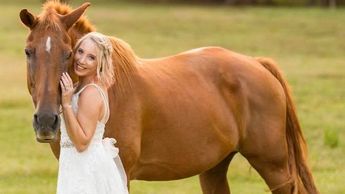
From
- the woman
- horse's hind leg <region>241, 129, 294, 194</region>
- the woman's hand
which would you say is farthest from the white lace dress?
horse's hind leg <region>241, 129, 294, 194</region>

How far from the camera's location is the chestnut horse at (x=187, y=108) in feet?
17.2

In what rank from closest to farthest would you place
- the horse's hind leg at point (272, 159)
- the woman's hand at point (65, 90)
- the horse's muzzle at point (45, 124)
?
the horse's muzzle at point (45, 124) → the woman's hand at point (65, 90) → the horse's hind leg at point (272, 159)

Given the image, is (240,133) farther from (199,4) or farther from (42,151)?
(199,4)

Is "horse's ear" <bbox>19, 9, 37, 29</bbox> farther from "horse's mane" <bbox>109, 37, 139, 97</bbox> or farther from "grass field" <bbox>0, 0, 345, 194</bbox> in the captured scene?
"grass field" <bbox>0, 0, 345, 194</bbox>

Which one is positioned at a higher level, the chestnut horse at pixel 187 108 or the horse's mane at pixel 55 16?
the horse's mane at pixel 55 16

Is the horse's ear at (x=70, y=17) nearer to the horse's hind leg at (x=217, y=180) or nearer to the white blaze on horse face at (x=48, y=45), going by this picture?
the white blaze on horse face at (x=48, y=45)

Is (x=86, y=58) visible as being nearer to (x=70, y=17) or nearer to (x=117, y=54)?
(x=70, y=17)

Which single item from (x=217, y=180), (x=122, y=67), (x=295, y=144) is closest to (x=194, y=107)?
(x=122, y=67)

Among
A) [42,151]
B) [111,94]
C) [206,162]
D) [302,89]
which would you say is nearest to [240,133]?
[206,162]

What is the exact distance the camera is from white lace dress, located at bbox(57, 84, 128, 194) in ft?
17.4

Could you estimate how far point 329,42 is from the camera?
88.9 ft

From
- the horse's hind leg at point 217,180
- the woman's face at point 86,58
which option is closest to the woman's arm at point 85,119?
the woman's face at point 86,58

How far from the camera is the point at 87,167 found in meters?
5.32

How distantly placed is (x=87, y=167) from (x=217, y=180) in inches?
84.2
